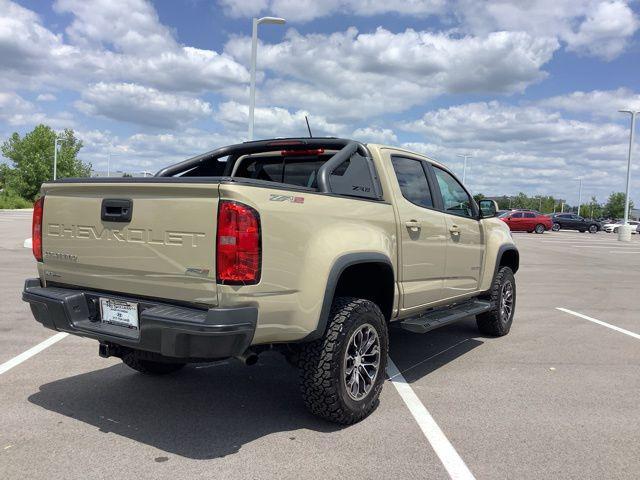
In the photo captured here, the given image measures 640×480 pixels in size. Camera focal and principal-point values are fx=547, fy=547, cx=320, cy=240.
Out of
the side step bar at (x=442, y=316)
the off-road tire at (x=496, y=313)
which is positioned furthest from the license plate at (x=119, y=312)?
the off-road tire at (x=496, y=313)

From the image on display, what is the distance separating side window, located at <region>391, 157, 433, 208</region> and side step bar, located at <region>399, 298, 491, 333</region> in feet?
3.17

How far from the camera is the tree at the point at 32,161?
206ft

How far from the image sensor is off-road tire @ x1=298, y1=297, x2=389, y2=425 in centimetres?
348

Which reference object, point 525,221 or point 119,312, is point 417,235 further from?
point 525,221

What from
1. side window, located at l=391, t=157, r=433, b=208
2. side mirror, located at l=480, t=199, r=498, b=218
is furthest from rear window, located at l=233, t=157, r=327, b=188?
side mirror, located at l=480, t=199, r=498, b=218

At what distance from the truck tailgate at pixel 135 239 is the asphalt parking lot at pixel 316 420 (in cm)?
93

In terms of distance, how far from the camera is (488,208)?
5.94 m

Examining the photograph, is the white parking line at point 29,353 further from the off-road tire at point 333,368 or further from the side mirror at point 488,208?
the side mirror at point 488,208

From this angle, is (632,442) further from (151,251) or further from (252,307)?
(151,251)

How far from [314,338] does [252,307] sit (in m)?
0.56

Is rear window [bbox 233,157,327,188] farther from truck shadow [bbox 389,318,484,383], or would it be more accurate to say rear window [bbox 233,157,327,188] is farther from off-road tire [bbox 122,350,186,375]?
truck shadow [bbox 389,318,484,383]

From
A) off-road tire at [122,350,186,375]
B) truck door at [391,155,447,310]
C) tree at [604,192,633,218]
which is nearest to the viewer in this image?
truck door at [391,155,447,310]

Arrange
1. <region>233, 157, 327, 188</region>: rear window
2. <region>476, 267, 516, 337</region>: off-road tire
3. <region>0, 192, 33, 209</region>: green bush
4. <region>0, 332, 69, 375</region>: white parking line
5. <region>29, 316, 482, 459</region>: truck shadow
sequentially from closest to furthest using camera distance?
<region>29, 316, 482, 459</region>: truck shadow
<region>233, 157, 327, 188</region>: rear window
<region>0, 332, 69, 375</region>: white parking line
<region>476, 267, 516, 337</region>: off-road tire
<region>0, 192, 33, 209</region>: green bush

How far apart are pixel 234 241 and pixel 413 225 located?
6.13 ft
